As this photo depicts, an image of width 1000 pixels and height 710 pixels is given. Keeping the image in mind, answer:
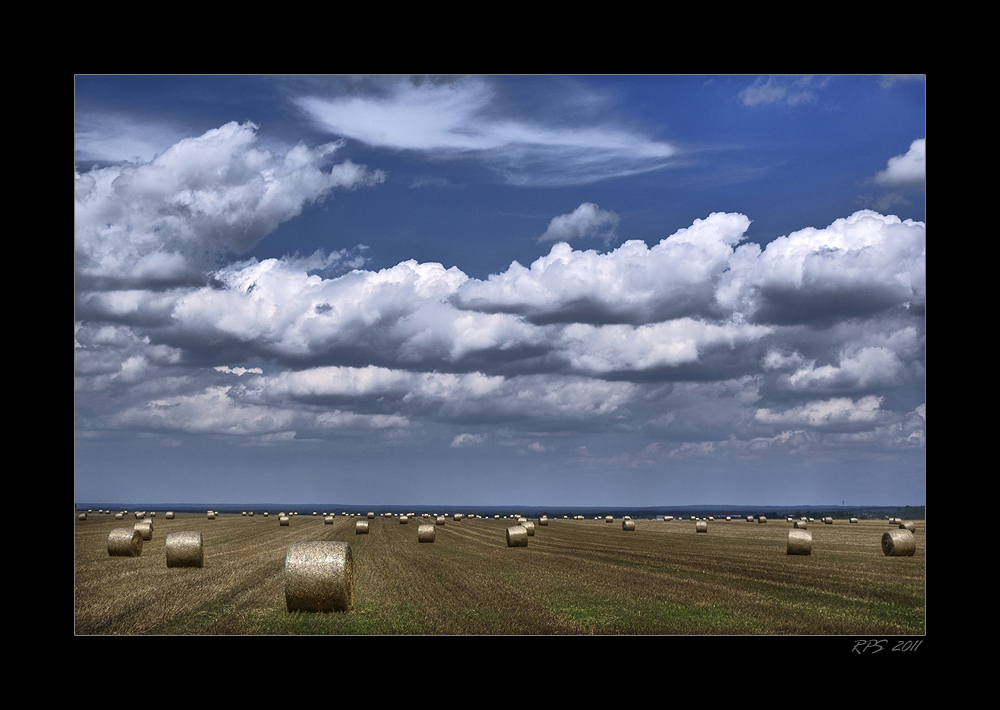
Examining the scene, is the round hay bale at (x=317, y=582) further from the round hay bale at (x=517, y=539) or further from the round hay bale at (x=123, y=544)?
the round hay bale at (x=517, y=539)

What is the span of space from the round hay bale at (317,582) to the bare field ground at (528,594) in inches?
12.8

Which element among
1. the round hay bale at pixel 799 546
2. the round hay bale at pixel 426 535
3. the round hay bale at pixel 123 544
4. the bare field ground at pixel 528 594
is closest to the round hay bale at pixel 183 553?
the bare field ground at pixel 528 594

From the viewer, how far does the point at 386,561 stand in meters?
33.1

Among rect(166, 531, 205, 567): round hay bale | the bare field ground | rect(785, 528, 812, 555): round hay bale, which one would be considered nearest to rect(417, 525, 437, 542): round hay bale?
the bare field ground

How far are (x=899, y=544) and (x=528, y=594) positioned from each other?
1984 cm

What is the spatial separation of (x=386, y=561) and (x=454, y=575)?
6.26m

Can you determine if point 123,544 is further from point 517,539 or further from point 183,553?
point 517,539

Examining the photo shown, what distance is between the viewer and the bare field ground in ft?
58.2

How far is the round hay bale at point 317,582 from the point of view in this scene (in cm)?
1939
